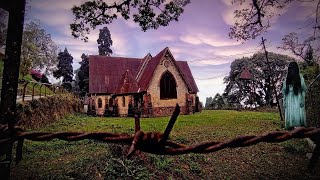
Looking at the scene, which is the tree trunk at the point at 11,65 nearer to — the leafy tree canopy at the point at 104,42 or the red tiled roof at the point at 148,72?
the red tiled roof at the point at 148,72

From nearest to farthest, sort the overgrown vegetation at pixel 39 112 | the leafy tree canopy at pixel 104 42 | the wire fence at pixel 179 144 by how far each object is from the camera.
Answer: the wire fence at pixel 179 144 < the overgrown vegetation at pixel 39 112 < the leafy tree canopy at pixel 104 42

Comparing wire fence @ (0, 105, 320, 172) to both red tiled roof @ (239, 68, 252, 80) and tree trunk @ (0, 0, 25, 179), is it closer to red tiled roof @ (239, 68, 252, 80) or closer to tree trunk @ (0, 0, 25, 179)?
tree trunk @ (0, 0, 25, 179)

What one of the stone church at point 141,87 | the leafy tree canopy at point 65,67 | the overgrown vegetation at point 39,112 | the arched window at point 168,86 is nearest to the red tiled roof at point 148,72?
the stone church at point 141,87

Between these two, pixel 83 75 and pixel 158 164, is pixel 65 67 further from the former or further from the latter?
pixel 158 164

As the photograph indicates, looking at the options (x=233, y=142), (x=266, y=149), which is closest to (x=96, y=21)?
(x=266, y=149)

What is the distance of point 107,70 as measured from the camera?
37.1 metres

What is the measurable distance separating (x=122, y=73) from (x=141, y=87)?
6.38m

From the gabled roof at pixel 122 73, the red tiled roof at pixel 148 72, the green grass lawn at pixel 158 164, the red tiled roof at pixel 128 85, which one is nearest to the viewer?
the green grass lawn at pixel 158 164

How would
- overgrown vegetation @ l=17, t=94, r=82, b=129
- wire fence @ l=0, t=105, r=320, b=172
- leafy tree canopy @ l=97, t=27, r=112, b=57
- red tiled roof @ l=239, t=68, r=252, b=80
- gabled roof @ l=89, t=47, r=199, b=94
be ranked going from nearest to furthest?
wire fence @ l=0, t=105, r=320, b=172
overgrown vegetation @ l=17, t=94, r=82, b=129
gabled roof @ l=89, t=47, r=199, b=94
red tiled roof @ l=239, t=68, r=252, b=80
leafy tree canopy @ l=97, t=27, r=112, b=57

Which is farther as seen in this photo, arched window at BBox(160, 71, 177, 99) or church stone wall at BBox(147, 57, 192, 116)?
arched window at BBox(160, 71, 177, 99)

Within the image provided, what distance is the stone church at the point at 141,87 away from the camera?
31.5 meters

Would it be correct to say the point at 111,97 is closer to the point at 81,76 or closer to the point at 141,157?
the point at 81,76

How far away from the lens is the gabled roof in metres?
32.5

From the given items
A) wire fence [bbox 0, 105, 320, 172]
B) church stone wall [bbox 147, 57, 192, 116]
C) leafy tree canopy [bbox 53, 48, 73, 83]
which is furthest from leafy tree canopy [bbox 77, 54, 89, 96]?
wire fence [bbox 0, 105, 320, 172]
